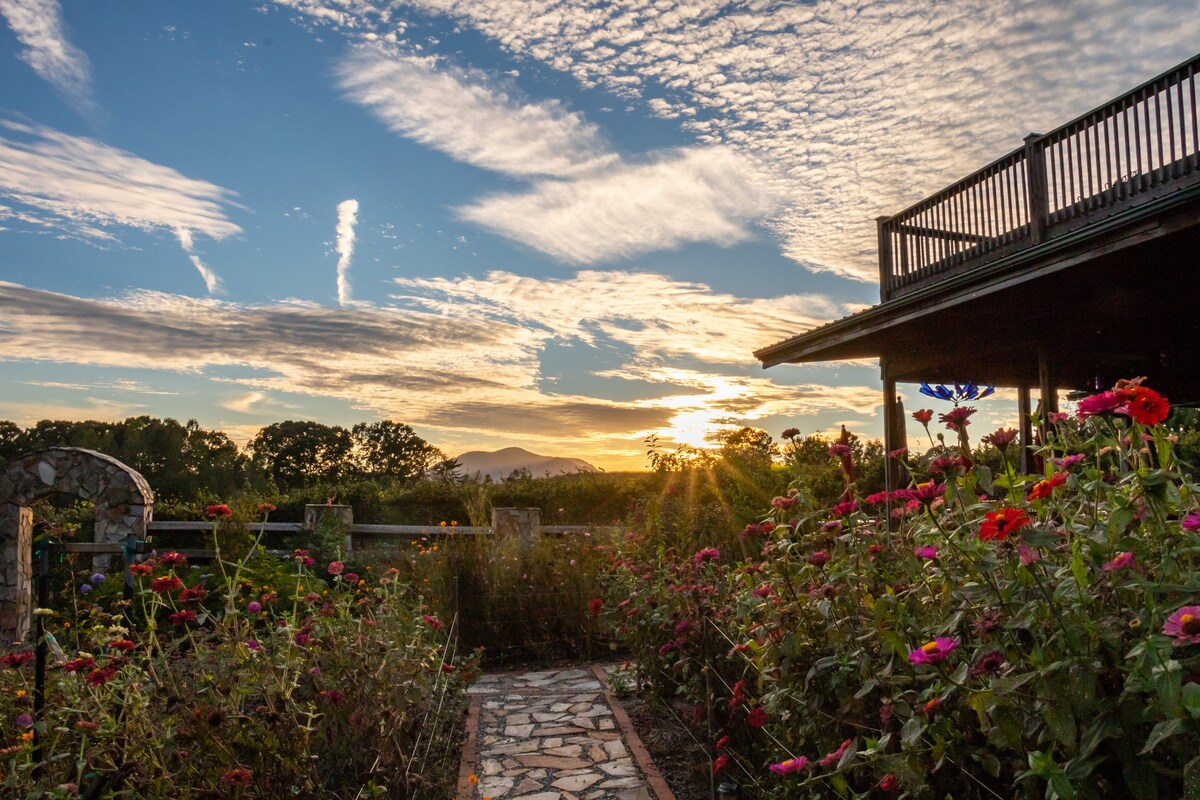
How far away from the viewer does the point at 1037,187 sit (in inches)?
321

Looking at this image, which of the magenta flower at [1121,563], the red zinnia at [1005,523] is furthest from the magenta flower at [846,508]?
the magenta flower at [1121,563]

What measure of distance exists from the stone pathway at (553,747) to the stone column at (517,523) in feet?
11.2

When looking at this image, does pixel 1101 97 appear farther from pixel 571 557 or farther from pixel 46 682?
pixel 46 682

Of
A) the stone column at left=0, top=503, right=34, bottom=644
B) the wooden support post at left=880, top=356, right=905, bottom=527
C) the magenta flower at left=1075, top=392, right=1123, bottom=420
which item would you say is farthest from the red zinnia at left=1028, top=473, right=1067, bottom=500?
the stone column at left=0, top=503, right=34, bottom=644

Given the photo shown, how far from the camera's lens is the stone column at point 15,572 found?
34.1 ft

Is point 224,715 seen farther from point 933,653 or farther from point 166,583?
point 933,653

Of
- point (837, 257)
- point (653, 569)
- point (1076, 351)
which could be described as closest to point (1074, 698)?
point (653, 569)

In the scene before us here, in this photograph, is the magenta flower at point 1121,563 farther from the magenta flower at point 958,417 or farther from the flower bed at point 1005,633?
the magenta flower at point 958,417

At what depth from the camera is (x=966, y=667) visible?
196 centimetres

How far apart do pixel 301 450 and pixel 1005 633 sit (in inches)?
1291

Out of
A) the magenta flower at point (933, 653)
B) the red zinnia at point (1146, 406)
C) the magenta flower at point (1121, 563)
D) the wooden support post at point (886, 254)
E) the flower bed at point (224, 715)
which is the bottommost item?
the flower bed at point (224, 715)

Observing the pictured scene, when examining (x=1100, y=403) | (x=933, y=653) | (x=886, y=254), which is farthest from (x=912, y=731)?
(x=886, y=254)

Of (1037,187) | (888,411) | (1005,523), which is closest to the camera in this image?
(1005,523)

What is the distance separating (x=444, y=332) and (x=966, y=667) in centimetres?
1168
